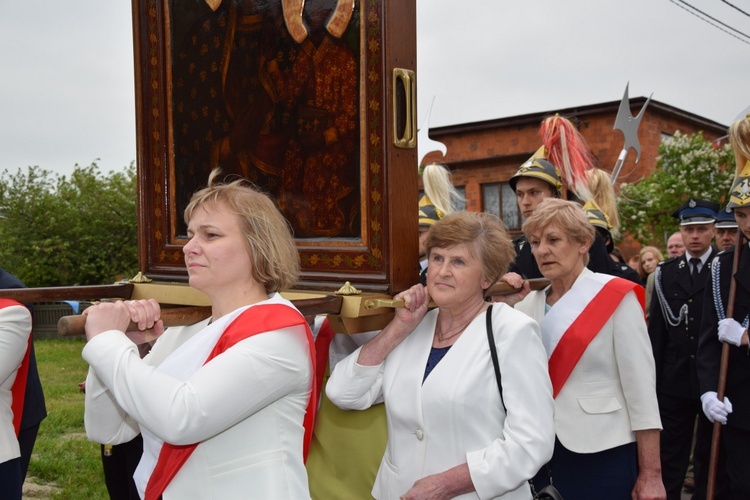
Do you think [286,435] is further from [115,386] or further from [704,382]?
[704,382]

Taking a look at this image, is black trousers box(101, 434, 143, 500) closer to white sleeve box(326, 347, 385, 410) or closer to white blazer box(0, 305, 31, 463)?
white blazer box(0, 305, 31, 463)

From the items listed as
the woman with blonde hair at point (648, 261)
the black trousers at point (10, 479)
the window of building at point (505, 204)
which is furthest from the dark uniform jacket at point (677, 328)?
the window of building at point (505, 204)

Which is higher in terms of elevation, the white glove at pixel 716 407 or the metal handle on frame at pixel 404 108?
the metal handle on frame at pixel 404 108

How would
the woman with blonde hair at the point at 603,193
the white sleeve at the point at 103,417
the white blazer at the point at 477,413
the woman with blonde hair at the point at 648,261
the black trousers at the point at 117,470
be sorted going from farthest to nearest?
the woman with blonde hair at the point at 648,261
the woman with blonde hair at the point at 603,193
the black trousers at the point at 117,470
the white blazer at the point at 477,413
the white sleeve at the point at 103,417

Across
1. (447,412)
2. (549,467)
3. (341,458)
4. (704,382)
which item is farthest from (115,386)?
(704,382)

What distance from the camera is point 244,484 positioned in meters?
1.82

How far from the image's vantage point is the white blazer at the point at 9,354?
2848 mm

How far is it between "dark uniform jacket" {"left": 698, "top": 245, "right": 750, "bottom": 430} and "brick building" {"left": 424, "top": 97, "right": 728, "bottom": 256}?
12757 mm

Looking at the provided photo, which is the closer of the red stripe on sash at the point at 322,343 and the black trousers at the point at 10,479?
the red stripe on sash at the point at 322,343

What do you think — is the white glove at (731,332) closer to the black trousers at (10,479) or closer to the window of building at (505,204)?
the black trousers at (10,479)

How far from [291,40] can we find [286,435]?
1.31 m

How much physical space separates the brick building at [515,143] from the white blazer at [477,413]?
49.5ft

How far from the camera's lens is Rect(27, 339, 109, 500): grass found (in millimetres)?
5641

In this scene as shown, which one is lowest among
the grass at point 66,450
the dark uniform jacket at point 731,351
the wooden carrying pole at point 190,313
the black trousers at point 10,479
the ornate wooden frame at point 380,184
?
the grass at point 66,450
